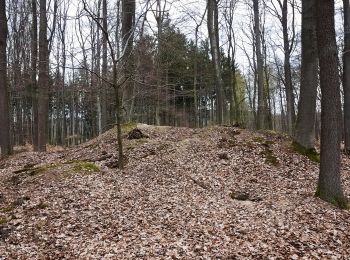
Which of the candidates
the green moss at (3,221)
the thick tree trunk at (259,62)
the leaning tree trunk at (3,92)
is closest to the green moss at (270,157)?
the thick tree trunk at (259,62)

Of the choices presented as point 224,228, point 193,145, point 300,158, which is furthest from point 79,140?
point 224,228

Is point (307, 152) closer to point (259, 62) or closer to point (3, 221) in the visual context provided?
point (259, 62)

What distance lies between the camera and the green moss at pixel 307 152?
10750mm

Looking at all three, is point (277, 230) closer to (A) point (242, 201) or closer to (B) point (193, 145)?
(A) point (242, 201)

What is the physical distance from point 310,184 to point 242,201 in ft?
7.17

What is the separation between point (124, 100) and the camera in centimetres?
1403

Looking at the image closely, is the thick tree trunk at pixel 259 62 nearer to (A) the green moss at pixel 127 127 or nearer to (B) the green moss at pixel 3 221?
(A) the green moss at pixel 127 127

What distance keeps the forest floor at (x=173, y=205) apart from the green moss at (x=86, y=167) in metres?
0.03

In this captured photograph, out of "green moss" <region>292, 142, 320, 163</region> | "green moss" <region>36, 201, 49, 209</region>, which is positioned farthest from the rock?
"green moss" <region>36, 201, 49, 209</region>

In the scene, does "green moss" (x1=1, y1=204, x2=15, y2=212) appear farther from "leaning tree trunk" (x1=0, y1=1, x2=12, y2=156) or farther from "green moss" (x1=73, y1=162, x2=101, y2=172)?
"leaning tree trunk" (x1=0, y1=1, x2=12, y2=156)

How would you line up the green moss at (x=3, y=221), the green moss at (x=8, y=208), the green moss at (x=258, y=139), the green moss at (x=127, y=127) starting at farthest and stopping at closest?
the green moss at (x=127, y=127) → the green moss at (x=258, y=139) → the green moss at (x=8, y=208) → the green moss at (x=3, y=221)

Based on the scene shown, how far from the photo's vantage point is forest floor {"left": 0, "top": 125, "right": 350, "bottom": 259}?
5.61 metres

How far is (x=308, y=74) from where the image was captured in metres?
10.8

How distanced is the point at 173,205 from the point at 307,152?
543cm
